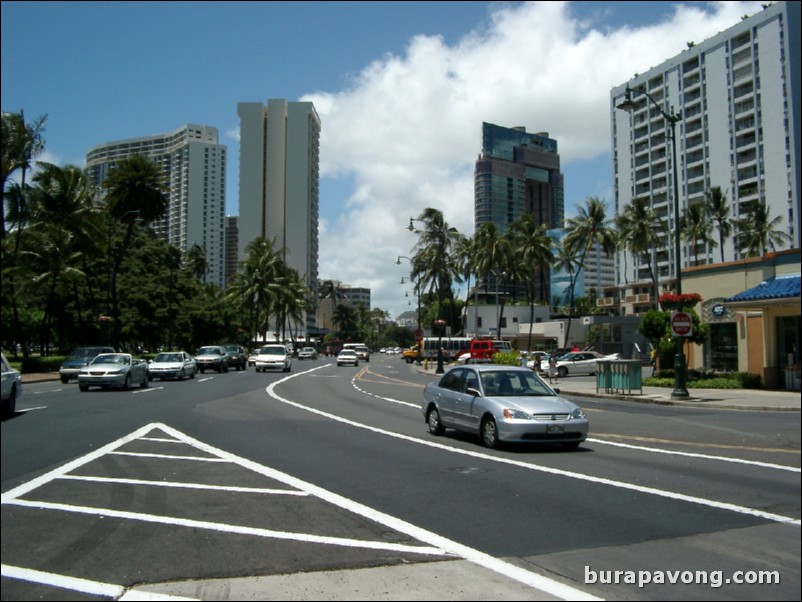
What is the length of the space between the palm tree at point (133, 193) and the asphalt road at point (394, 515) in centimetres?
3717

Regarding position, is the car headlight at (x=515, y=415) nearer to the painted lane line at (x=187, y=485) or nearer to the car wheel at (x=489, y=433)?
the car wheel at (x=489, y=433)

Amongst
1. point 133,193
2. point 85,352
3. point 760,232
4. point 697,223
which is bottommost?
point 85,352

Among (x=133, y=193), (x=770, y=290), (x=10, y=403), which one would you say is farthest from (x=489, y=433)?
(x=133, y=193)

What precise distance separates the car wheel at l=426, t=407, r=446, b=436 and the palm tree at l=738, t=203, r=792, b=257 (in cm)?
6158

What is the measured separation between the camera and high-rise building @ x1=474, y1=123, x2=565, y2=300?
6865 inches

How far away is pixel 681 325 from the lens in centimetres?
2298

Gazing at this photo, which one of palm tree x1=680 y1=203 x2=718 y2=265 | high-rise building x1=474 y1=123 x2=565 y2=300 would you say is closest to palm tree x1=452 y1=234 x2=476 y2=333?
palm tree x1=680 y1=203 x2=718 y2=265

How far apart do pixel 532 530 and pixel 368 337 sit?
164763 mm

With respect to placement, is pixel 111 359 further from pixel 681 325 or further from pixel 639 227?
pixel 639 227

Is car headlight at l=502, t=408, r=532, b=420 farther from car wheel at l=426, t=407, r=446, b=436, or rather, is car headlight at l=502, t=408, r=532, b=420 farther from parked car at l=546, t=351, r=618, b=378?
parked car at l=546, t=351, r=618, b=378

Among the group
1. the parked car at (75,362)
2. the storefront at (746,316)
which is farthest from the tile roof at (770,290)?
the parked car at (75,362)

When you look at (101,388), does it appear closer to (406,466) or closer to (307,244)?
(406,466)

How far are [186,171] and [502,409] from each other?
6697 centimetres

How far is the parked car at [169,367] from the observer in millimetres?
35188
